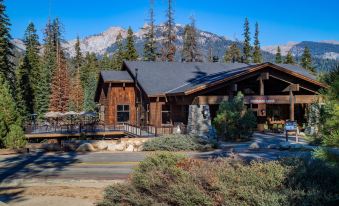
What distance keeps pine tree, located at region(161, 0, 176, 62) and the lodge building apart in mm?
20539

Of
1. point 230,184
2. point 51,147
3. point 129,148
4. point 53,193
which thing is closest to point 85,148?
point 51,147

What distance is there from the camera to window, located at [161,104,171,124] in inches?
1315

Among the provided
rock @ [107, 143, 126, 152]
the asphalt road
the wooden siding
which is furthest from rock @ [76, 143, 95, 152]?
the wooden siding

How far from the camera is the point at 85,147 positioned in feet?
75.0

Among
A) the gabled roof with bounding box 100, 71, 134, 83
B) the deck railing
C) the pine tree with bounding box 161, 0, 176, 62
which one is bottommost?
the deck railing

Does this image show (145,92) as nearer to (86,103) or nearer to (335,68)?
(335,68)

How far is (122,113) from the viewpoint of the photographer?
1479 inches

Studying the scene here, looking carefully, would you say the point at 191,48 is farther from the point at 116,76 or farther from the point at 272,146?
the point at 272,146

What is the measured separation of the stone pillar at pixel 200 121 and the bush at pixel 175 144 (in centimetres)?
262

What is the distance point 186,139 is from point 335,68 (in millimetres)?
16250

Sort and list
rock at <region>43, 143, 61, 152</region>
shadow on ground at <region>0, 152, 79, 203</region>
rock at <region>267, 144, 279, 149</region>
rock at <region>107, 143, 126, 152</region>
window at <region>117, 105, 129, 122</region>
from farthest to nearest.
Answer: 1. window at <region>117, 105, 129, 122</region>
2. rock at <region>43, 143, 61, 152</region>
3. rock at <region>107, 143, 126, 152</region>
4. rock at <region>267, 144, 279, 149</region>
5. shadow on ground at <region>0, 152, 79, 203</region>

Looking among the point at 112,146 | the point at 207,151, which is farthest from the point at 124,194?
the point at 112,146

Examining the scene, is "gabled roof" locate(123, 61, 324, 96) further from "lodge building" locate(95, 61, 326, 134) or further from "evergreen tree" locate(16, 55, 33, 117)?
"evergreen tree" locate(16, 55, 33, 117)

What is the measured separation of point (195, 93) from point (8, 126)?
1239cm
